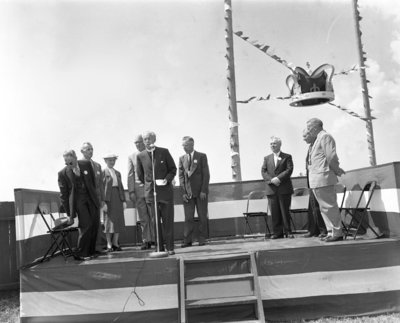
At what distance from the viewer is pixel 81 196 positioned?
19.0 ft

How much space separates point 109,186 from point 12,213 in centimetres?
155

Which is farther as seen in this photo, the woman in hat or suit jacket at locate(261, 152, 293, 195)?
Result: suit jacket at locate(261, 152, 293, 195)

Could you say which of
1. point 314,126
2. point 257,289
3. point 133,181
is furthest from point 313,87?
point 257,289

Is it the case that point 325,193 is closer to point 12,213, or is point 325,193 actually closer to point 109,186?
point 109,186

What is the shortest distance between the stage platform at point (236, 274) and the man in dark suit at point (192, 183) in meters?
1.72

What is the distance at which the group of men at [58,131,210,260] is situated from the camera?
5738 mm

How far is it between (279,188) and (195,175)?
55.6 inches

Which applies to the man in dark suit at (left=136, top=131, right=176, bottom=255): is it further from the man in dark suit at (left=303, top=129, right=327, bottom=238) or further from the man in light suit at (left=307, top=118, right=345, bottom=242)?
the man in dark suit at (left=303, top=129, right=327, bottom=238)

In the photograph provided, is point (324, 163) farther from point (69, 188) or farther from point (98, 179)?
point (69, 188)

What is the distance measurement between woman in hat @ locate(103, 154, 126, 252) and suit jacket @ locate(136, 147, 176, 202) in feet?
2.96

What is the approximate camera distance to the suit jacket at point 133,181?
695cm

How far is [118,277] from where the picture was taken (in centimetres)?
495

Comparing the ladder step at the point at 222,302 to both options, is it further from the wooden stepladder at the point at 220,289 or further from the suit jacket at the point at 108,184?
the suit jacket at the point at 108,184

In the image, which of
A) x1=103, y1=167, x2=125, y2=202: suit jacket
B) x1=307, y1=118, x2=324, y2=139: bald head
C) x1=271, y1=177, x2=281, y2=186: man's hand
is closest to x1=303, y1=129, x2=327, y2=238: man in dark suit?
x1=271, y1=177, x2=281, y2=186: man's hand
